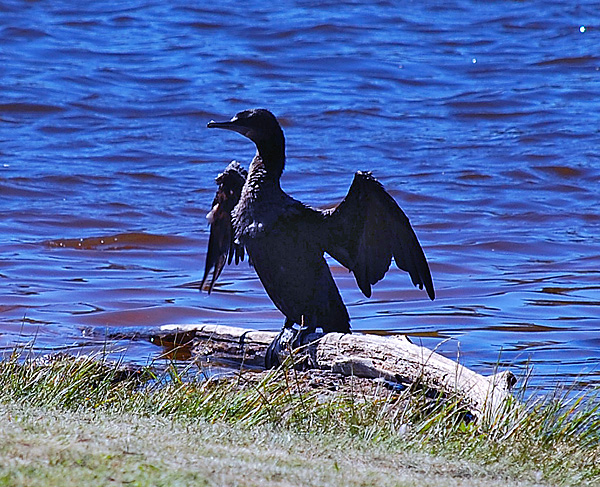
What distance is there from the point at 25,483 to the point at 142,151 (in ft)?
40.7

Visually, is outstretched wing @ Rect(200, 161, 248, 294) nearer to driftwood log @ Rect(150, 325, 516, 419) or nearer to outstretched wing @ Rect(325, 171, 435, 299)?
driftwood log @ Rect(150, 325, 516, 419)

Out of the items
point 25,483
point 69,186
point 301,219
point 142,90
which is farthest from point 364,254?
point 142,90

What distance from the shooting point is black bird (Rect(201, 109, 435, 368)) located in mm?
6004

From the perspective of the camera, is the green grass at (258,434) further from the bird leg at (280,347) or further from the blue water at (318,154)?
the blue water at (318,154)

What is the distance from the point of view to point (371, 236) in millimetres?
6094

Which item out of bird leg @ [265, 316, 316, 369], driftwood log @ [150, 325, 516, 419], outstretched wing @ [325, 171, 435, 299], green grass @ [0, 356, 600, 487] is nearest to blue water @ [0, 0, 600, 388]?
driftwood log @ [150, 325, 516, 419]

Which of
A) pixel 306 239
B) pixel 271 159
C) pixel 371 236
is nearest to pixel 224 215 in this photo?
pixel 271 159

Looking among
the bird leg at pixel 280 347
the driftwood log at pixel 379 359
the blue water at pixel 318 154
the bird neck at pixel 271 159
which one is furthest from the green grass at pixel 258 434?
the bird neck at pixel 271 159

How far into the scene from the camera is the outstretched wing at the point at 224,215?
21.3ft

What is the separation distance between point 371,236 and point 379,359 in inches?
34.5

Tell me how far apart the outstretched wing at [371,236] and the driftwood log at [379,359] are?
0.50 metres

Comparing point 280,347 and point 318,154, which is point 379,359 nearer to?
point 280,347

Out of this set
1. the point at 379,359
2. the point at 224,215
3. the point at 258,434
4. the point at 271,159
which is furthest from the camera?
the point at 224,215

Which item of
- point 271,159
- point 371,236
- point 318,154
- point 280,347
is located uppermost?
point 271,159
